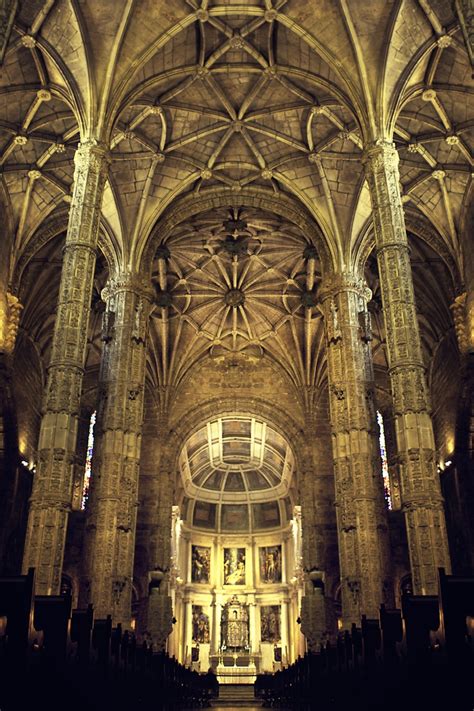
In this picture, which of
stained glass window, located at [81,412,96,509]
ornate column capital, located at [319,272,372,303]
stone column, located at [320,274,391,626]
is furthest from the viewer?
stained glass window, located at [81,412,96,509]

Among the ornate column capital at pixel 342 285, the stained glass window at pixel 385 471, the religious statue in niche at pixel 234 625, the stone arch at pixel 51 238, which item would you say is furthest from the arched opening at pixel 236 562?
the stone arch at pixel 51 238

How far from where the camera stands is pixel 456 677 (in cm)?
517

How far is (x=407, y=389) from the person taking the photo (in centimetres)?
1491

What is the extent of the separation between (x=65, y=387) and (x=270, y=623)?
36449 mm

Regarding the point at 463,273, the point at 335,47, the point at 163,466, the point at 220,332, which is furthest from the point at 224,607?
the point at 335,47

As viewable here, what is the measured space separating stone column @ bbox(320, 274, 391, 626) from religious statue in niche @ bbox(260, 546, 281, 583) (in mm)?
26665

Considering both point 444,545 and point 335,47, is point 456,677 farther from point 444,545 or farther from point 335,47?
point 335,47

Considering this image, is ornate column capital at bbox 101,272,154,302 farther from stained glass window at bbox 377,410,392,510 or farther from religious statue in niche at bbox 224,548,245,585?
religious statue in niche at bbox 224,548,245,585

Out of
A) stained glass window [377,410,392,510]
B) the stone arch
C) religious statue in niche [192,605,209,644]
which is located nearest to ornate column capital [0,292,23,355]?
the stone arch

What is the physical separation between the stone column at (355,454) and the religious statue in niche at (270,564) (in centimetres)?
2667

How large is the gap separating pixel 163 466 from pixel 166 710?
24.3m

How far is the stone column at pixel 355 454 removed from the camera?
19.9 metres

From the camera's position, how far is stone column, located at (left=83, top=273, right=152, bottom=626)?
1992cm

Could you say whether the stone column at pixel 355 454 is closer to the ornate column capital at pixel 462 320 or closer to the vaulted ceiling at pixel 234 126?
the vaulted ceiling at pixel 234 126
